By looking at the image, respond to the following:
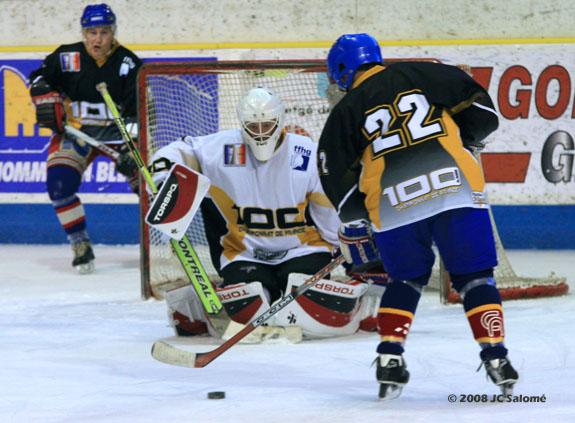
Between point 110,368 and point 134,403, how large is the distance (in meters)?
0.56

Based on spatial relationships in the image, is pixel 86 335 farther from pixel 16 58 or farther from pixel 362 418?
pixel 16 58

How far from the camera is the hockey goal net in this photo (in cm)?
493

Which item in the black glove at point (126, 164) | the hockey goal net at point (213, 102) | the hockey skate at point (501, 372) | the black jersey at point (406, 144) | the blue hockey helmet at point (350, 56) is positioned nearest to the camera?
the hockey skate at point (501, 372)

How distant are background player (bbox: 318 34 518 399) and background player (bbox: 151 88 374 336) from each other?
104 centimetres

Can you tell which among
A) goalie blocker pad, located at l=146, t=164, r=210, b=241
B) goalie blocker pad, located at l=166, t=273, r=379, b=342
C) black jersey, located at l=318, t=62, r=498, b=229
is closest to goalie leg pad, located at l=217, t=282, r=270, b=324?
goalie blocker pad, located at l=166, t=273, r=379, b=342

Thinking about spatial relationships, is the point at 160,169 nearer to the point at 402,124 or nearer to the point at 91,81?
the point at 402,124

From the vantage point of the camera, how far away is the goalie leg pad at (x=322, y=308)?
4.11 m

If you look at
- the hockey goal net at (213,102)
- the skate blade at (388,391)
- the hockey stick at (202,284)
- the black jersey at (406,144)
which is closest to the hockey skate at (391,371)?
the skate blade at (388,391)

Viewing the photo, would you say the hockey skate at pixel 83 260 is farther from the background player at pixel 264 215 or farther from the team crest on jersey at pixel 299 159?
the team crest on jersey at pixel 299 159

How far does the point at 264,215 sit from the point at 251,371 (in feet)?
2.81

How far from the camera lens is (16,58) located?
22.4 feet

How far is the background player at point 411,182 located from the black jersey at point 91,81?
9.79 feet

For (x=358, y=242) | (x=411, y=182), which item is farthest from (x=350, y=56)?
(x=358, y=242)

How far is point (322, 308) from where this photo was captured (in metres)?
4.13
